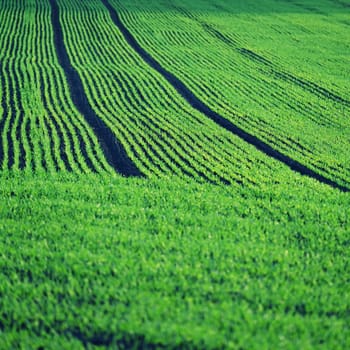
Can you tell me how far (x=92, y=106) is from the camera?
22.2 meters

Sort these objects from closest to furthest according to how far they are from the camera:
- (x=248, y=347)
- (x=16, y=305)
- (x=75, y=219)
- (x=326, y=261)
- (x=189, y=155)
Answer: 1. (x=248, y=347)
2. (x=16, y=305)
3. (x=326, y=261)
4. (x=75, y=219)
5. (x=189, y=155)

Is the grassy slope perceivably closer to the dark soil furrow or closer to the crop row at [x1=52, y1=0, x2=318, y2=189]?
the crop row at [x1=52, y1=0, x2=318, y2=189]

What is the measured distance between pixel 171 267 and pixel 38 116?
13482mm

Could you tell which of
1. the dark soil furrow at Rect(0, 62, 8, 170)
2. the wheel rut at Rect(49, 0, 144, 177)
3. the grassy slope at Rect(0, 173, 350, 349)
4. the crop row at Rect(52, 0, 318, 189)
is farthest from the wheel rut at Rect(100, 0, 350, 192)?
the dark soil furrow at Rect(0, 62, 8, 170)

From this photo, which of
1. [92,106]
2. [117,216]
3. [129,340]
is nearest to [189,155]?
[117,216]

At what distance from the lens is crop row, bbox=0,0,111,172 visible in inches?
624

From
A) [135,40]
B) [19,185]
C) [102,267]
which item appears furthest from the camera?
[135,40]

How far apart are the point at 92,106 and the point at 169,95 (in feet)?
13.6

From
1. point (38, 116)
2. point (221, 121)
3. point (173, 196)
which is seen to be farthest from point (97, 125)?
point (173, 196)

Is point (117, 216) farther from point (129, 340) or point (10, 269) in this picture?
point (129, 340)

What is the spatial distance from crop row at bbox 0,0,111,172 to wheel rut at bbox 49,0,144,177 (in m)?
0.32

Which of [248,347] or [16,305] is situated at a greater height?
[248,347]

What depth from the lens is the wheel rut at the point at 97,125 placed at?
15.8m

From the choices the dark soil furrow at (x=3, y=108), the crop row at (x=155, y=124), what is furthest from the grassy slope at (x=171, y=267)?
the dark soil furrow at (x=3, y=108)
